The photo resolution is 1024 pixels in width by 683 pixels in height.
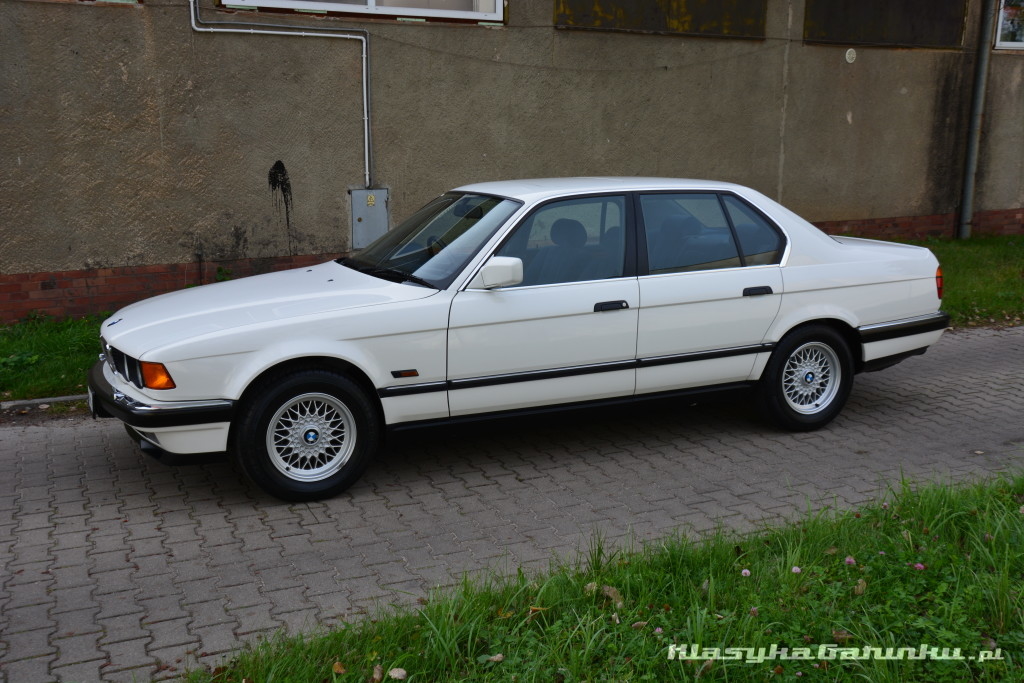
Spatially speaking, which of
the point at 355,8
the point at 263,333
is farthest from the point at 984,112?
the point at 263,333

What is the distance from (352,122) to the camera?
9625mm

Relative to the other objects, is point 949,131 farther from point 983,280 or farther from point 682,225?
point 682,225

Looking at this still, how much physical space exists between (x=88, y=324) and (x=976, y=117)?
11495mm

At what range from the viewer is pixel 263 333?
16.0 ft

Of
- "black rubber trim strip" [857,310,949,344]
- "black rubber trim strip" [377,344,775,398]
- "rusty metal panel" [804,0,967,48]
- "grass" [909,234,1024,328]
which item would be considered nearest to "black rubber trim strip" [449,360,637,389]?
"black rubber trim strip" [377,344,775,398]

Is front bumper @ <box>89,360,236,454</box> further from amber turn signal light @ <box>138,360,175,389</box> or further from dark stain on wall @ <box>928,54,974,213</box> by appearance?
dark stain on wall @ <box>928,54,974,213</box>

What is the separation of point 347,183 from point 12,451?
14.9ft

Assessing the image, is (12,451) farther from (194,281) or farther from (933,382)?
(933,382)

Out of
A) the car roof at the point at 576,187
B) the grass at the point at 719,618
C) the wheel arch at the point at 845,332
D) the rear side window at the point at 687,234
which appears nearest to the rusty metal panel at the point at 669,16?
the car roof at the point at 576,187

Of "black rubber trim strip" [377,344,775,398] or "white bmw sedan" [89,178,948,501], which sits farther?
"black rubber trim strip" [377,344,775,398]

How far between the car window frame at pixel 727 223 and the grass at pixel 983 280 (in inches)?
179

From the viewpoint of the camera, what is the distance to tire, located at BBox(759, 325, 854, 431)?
615 centimetres

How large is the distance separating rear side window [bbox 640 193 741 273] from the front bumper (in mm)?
2567

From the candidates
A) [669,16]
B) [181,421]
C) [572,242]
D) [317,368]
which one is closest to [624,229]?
[572,242]
